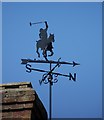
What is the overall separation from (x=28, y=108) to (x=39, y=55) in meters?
3.35

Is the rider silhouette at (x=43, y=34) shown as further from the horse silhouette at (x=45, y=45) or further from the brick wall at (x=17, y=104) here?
the brick wall at (x=17, y=104)

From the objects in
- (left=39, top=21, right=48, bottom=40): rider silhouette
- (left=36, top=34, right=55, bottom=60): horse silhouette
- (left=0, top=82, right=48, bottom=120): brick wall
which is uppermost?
(left=39, top=21, right=48, bottom=40): rider silhouette

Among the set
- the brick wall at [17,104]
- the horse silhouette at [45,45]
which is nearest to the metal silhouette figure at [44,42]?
the horse silhouette at [45,45]

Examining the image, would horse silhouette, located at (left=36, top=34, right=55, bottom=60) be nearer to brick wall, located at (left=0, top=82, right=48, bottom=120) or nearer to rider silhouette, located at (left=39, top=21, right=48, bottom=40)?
rider silhouette, located at (left=39, top=21, right=48, bottom=40)

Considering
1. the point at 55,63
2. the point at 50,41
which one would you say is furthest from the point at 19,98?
the point at 50,41

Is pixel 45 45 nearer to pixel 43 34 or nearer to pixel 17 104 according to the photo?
pixel 43 34

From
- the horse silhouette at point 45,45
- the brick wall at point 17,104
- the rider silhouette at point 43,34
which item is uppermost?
the rider silhouette at point 43,34

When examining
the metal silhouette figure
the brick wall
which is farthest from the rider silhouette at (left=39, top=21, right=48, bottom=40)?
the brick wall

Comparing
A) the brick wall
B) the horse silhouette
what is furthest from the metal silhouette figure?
the brick wall

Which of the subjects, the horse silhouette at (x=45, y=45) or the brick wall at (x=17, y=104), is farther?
the horse silhouette at (x=45, y=45)

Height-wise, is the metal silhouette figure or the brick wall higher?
the metal silhouette figure

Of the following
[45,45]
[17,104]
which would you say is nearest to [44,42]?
[45,45]

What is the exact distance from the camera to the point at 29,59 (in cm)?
550

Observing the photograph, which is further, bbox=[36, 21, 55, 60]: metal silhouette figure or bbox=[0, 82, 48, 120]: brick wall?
bbox=[36, 21, 55, 60]: metal silhouette figure
